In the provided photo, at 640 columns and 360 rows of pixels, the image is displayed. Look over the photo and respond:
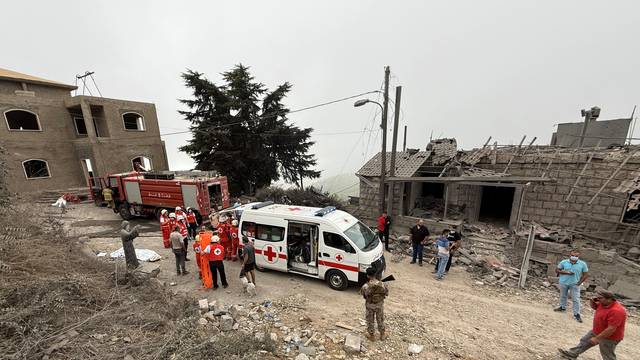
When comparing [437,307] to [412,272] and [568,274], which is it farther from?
[568,274]

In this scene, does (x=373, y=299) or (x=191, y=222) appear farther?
(x=191, y=222)

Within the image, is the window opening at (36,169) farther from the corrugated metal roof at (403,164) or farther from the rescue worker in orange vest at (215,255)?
the corrugated metal roof at (403,164)

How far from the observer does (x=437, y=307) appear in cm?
656

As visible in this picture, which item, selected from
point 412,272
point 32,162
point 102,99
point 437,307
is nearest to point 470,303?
point 437,307

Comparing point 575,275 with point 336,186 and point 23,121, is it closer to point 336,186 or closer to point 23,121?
point 23,121

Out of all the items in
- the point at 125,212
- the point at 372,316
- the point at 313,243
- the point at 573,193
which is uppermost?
the point at 573,193

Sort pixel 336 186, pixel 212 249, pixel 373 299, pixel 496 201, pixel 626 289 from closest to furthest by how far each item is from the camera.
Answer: pixel 373 299, pixel 212 249, pixel 626 289, pixel 496 201, pixel 336 186

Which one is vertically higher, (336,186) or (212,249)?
(212,249)

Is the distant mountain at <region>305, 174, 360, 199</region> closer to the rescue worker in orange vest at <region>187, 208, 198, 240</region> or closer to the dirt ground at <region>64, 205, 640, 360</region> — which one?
the dirt ground at <region>64, 205, 640, 360</region>

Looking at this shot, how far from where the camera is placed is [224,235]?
8.59 m

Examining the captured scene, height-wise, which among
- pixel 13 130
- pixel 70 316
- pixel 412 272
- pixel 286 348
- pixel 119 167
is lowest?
pixel 412 272

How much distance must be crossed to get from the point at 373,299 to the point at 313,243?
285 cm

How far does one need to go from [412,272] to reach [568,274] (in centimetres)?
402

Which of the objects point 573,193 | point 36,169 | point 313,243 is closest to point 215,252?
point 313,243
